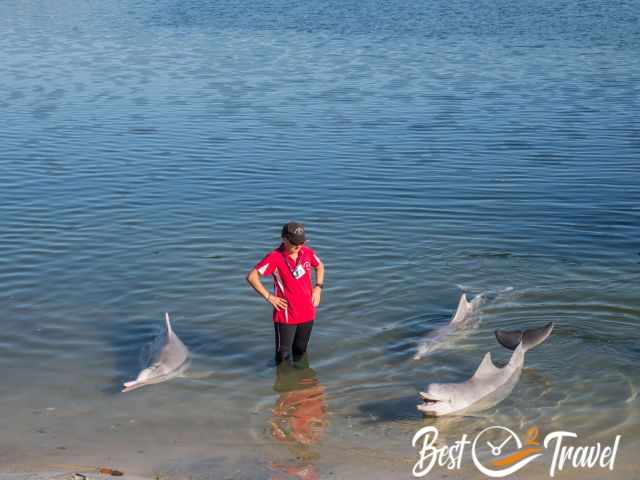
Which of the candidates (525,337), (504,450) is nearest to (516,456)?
(504,450)

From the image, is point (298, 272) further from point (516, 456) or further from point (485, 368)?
point (516, 456)

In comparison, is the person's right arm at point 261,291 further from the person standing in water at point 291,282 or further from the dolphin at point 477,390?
the dolphin at point 477,390

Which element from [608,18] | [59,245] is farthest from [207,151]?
[608,18]

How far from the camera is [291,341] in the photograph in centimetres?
1044

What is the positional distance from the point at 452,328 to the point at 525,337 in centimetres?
135

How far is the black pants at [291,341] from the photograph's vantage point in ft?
33.6

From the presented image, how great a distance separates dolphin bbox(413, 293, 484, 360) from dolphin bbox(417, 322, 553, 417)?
1.19m

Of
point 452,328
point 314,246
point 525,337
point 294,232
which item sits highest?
point 294,232

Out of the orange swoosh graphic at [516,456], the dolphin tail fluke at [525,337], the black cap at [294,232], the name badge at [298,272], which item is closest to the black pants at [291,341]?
the name badge at [298,272]

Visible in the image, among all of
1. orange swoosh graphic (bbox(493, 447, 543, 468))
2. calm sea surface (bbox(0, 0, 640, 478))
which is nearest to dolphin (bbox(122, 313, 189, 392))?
calm sea surface (bbox(0, 0, 640, 478))

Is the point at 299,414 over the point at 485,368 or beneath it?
beneath

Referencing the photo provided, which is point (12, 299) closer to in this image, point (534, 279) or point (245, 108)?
point (534, 279)

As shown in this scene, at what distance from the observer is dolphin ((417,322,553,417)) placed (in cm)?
909

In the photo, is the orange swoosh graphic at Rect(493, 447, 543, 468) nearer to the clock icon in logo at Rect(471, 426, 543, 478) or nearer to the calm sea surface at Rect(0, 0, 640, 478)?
the clock icon in logo at Rect(471, 426, 543, 478)
